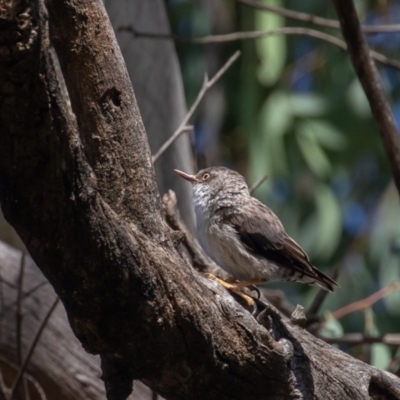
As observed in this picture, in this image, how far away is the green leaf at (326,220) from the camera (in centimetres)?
757

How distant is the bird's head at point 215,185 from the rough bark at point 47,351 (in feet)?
3.20

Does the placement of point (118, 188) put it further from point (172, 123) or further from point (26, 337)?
point (172, 123)

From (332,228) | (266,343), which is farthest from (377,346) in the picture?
(266,343)

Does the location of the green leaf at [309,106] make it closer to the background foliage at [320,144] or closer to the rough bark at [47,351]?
the background foliage at [320,144]

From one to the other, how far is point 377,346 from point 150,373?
3.63 m

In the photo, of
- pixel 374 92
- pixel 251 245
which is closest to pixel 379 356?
pixel 251 245

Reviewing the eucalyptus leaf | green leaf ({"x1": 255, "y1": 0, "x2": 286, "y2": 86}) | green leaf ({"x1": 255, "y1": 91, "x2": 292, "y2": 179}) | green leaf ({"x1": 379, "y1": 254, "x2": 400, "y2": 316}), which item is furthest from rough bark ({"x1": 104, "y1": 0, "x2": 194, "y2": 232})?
green leaf ({"x1": 379, "y1": 254, "x2": 400, "y2": 316})

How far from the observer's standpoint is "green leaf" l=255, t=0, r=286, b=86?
698 cm

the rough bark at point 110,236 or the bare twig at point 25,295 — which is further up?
the rough bark at point 110,236

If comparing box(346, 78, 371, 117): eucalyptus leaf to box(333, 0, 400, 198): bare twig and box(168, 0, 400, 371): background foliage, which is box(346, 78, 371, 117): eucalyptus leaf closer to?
box(168, 0, 400, 371): background foliage

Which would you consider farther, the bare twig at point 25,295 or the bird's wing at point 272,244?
the bare twig at point 25,295

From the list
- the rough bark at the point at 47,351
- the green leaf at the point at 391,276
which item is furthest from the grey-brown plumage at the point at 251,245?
the green leaf at the point at 391,276

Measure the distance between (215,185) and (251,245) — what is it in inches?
24.2

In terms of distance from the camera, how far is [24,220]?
1996mm
